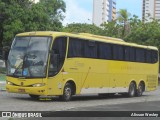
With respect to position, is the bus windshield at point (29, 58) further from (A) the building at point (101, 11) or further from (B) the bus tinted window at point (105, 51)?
(A) the building at point (101, 11)

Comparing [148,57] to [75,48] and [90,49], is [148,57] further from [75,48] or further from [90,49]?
[75,48]

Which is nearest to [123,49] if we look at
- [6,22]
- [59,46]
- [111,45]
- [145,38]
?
[111,45]

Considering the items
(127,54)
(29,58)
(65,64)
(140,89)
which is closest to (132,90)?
(140,89)

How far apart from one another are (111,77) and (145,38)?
113 feet

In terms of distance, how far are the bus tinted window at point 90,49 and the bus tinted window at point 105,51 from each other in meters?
0.58

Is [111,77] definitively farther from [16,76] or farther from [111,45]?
[16,76]

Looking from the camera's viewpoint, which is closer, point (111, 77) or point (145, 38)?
point (111, 77)

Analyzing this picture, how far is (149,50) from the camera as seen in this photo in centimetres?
3095

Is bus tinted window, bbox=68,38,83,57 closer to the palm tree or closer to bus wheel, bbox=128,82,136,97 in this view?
bus wheel, bbox=128,82,136,97

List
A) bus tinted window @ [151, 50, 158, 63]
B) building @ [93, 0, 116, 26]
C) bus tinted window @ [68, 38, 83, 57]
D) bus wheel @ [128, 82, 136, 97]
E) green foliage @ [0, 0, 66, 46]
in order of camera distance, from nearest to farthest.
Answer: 1. bus tinted window @ [68, 38, 83, 57]
2. bus wheel @ [128, 82, 136, 97]
3. bus tinted window @ [151, 50, 158, 63]
4. green foliage @ [0, 0, 66, 46]
5. building @ [93, 0, 116, 26]

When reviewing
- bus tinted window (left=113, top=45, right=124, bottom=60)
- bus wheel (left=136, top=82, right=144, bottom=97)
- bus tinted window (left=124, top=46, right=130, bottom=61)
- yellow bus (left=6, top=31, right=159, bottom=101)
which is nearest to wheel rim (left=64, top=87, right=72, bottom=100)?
yellow bus (left=6, top=31, right=159, bottom=101)

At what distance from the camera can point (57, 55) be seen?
2159 cm

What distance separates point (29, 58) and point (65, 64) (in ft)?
5.70

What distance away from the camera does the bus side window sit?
21359 mm
